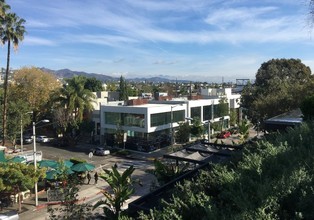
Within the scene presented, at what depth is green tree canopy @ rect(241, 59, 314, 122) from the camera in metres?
38.4

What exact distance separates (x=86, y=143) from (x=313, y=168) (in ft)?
152

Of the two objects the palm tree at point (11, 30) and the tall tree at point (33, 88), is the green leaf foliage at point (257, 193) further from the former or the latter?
the tall tree at point (33, 88)

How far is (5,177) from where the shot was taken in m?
21.8

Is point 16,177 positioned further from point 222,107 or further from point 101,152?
point 222,107

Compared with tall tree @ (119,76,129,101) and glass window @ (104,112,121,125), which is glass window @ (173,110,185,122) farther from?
tall tree @ (119,76,129,101)

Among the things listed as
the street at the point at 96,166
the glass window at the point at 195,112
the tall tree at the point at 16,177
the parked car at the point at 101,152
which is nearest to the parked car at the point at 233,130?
the glass window at the point at 195,112

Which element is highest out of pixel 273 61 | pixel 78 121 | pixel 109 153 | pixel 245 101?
pixel 273 61

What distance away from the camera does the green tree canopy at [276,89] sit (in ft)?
126

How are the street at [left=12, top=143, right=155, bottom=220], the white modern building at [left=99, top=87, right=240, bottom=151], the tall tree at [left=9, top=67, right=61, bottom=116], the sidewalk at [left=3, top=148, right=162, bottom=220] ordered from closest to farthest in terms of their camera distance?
the sidewalk at [left=3, top=148, right=162, bottom=220]
the street at [left=12, top=143, right=155, bottom=220]
the white modern building at [left=99, top=87, right=240, bottom=151]
the tall tree at [left=9, top=67, right=61, bottom=116]

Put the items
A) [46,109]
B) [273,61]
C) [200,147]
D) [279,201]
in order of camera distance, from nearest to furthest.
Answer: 1. [279,201]
2. [200,147]
3. [46,109]
4. [273,61]

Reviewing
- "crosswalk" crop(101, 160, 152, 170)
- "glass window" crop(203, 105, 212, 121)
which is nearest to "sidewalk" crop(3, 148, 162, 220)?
"crosswalk" crop(101, 160, 152, 170)

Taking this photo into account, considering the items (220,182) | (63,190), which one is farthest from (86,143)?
(220,182)

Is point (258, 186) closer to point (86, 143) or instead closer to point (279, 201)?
point (279, 201)

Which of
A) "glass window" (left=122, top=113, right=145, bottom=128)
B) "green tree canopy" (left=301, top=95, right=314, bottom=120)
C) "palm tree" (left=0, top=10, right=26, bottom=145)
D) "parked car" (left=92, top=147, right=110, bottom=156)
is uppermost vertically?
"palm tree" (left=0, top=10, right=26, bottom=145)
